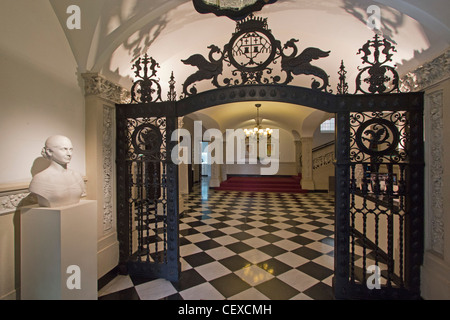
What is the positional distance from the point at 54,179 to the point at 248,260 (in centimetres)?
267

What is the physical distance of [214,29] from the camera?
3467mm

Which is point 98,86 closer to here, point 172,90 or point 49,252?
point 172,90

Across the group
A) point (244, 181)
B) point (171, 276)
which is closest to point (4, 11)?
point (171, 276)

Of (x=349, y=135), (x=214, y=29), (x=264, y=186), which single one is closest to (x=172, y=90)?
(x=214, y=29)

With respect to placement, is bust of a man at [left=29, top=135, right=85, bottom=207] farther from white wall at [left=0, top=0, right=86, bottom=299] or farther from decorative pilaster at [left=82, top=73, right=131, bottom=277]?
decorative pilaster at [left=82, top=73, right=131, bottom=277]

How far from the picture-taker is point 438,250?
222cm

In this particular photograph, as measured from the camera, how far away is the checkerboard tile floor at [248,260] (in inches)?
99.7

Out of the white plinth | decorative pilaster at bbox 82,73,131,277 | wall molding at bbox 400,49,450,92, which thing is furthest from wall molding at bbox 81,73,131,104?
wall molding at bbox 400,49,450,92

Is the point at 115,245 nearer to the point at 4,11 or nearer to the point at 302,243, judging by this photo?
the point at 4,11

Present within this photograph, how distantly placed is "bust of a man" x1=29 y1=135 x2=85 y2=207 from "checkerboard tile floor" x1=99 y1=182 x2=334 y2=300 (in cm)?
130

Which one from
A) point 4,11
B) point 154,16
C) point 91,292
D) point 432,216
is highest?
point 154,16

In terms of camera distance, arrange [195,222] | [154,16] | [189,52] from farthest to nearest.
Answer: [195,222], [189,52], [154,16]
